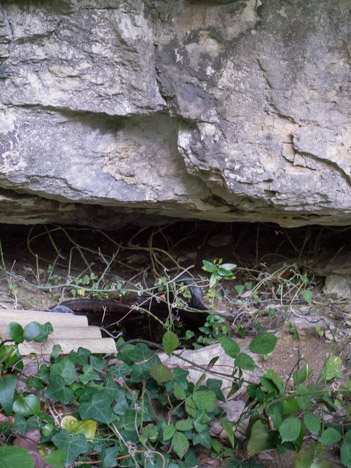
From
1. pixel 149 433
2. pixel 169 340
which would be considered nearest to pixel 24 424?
pixel 149 433

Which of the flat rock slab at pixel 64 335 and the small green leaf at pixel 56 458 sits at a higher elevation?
the flat rock slab at pixel 64 335

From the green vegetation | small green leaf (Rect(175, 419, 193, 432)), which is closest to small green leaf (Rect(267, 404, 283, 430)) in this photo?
the green vegetation

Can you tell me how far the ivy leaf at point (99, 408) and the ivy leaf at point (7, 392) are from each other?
0.19 m

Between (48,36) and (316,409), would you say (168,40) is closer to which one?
(48,36)

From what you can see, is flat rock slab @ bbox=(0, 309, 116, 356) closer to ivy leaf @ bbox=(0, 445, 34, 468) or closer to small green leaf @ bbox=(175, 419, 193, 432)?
small green leaf @ bbox=(175, 419, 193, 432)

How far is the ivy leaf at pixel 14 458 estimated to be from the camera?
100 cm

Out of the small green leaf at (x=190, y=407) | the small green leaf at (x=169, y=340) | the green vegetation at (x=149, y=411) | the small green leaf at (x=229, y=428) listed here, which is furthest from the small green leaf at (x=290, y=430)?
the small green leaf at (x=169, y=340)

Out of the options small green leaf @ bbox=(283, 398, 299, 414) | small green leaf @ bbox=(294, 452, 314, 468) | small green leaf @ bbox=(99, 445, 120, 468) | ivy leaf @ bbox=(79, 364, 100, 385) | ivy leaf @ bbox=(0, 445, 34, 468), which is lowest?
small green leaf @ bbox=(99, 445, 120, 468)

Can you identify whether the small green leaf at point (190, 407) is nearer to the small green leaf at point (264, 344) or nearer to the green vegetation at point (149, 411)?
the green vegetation at point (149, 411)

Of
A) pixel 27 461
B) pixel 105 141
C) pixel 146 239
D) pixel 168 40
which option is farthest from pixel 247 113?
pixel 146 239

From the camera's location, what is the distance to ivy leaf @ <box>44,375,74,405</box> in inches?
51.6

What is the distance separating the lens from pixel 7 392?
119 centimetres

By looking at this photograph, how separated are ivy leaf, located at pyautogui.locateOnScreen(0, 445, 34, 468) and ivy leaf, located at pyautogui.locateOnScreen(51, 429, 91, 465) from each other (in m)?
0.20

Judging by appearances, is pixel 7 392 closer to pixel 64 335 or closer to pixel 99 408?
pixel 99 408
